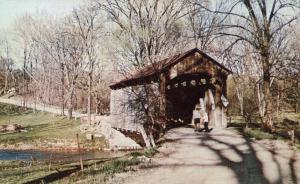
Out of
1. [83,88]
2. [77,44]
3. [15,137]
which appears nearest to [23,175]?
[15,137]

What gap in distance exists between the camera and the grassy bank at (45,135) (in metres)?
33.6

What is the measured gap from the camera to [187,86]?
26266 mm

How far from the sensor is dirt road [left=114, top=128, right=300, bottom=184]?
12016 millimetres

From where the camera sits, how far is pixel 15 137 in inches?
1432

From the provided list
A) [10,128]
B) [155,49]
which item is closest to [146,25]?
[155,49]

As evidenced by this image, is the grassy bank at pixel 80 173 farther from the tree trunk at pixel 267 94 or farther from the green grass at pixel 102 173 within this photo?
the tree trunk at pixel 267 94

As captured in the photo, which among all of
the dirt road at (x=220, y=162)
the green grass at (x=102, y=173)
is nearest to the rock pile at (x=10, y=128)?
the dirt road at (x=220, y=162)

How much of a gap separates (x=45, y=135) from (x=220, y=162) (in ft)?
84.5

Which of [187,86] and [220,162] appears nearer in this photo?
[220,162]

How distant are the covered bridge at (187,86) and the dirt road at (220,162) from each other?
433cm

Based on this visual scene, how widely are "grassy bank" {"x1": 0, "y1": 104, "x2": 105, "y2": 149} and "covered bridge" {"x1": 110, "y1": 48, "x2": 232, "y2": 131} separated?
7.09 metres

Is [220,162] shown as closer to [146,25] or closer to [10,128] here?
[146,25]

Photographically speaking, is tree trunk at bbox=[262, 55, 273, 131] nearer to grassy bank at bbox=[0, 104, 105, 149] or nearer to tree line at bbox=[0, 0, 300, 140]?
tree line at bbox=[0, 0, 300, 140]

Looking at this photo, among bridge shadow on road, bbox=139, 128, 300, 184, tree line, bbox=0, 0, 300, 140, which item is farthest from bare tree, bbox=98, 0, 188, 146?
bridge shadow on road, bbox=139, 128, 300, 184
